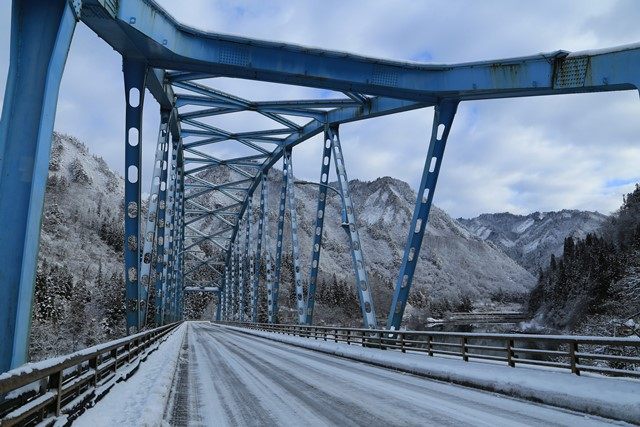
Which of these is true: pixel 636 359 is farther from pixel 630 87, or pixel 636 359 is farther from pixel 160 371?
pixel 160 371

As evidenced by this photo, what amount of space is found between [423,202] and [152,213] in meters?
13.3

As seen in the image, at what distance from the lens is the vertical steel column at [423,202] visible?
19469 mm

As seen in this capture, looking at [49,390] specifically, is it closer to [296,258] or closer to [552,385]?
[552,385]

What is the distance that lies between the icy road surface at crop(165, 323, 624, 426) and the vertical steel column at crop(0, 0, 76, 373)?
2784 millimetres

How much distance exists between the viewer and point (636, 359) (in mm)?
9180

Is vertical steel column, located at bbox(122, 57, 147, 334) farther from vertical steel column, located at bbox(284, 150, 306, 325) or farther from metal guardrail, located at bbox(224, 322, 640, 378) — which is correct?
vertical steel column, located at bbox(284, 150, 306, 325)

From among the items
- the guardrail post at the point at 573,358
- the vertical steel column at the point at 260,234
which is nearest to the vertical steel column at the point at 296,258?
the vertical steel column at the point at 260,234

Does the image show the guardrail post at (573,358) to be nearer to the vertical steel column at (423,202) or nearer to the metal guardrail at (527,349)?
the metal guardrail at (527,349)

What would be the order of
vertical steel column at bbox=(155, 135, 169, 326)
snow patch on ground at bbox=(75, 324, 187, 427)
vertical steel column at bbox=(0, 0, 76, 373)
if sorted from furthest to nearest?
vertical steel column at bbox=(155, 135, 169, 326) → vertical steel column at bbox=(0, 0, 76, 373) → snow patch on ground at bbox=(75, 324, 187, 427)

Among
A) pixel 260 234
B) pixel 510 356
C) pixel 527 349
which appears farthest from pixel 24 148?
pixel 260 234

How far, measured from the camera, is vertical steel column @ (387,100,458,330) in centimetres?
1947

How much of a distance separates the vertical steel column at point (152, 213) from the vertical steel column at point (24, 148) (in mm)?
11596

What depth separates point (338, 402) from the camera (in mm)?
8805

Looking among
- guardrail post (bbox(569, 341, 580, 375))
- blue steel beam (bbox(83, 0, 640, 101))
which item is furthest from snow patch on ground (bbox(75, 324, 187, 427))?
blue steel beam (bbox(83, 0, 640, 101))
